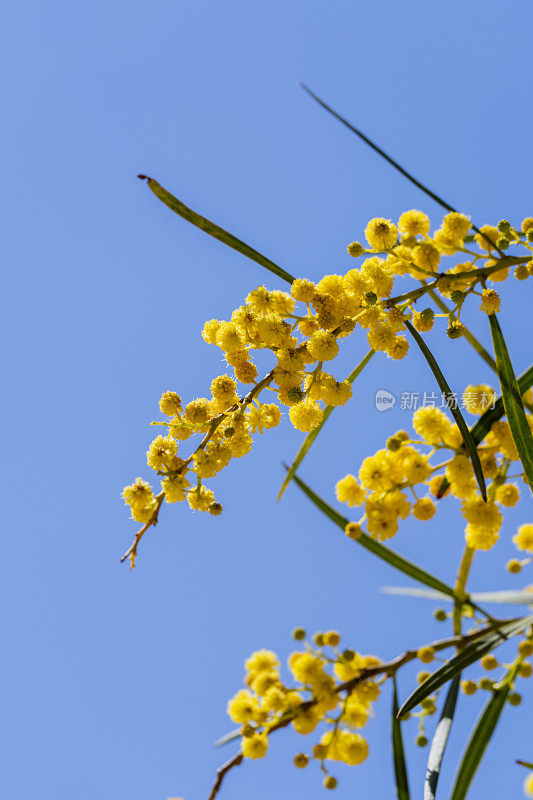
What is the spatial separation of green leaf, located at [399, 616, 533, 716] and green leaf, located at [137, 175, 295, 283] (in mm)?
1363

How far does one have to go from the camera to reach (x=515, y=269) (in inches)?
80.4

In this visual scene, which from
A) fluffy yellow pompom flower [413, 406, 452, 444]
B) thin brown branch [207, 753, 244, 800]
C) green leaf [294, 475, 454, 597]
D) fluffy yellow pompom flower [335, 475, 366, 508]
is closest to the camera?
thin brown branch [207, 753, 244, 800]

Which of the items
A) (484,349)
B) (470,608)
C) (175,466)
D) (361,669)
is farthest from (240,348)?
(470,608)

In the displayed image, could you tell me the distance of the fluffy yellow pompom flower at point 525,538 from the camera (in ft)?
7.75

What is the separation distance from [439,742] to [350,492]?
885 mm

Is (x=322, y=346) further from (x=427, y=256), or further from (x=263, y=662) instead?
(x=263, y=662)

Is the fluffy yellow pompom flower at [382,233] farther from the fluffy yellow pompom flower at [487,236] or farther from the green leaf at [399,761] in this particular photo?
the green leaf at [399,761]

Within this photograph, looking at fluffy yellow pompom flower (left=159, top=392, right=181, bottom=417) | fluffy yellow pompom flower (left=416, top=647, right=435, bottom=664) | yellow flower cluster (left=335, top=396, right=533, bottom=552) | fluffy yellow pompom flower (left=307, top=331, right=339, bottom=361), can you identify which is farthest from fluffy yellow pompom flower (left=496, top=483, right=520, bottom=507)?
Result: fluffy yellow pompom flower (left=159, top=392, right=181, bottom=417)

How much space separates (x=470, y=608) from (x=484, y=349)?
96 centimetres

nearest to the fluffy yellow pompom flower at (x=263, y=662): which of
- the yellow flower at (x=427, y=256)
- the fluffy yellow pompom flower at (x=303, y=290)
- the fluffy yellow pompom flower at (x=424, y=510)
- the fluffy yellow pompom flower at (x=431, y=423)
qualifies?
the fluffy yellow pompom flower at (x=424, y=510)

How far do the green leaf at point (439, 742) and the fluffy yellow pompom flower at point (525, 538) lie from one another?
585 millimetres

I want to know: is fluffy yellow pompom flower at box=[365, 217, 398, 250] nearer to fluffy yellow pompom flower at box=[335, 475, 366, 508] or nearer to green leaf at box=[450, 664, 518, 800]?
fluffy yellow pompom flower at box=[335, 475, 366, 508]

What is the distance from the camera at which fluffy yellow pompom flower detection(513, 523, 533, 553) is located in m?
2.36

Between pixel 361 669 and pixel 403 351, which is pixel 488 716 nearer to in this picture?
pixel 361 669
